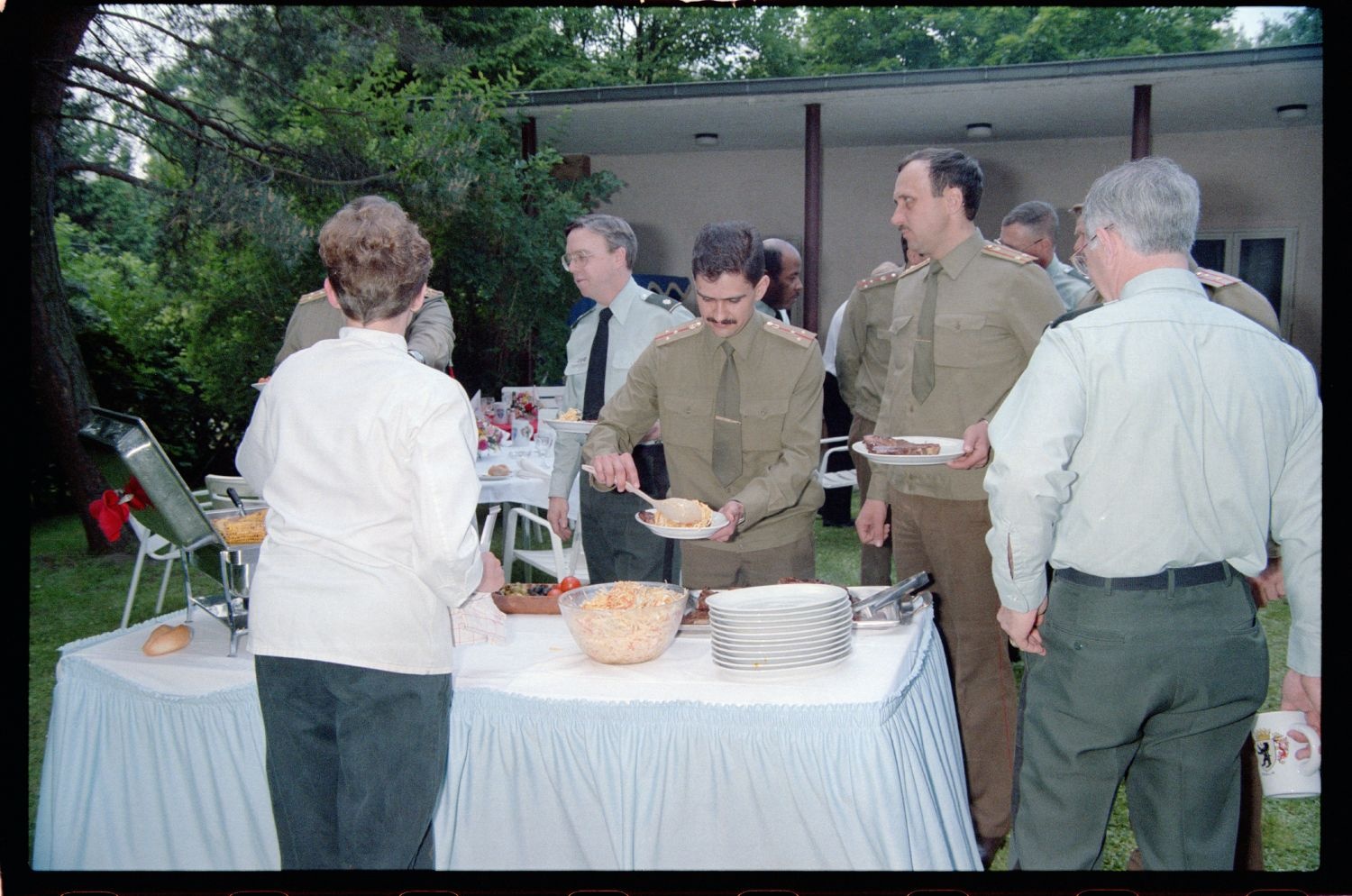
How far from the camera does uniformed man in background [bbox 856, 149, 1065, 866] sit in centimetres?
236

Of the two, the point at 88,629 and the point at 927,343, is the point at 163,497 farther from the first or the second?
the point at 927,343

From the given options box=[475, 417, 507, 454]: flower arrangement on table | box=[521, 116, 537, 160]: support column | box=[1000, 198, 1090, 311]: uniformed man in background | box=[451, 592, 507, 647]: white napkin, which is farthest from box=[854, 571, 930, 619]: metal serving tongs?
box=[521, 116, 537, 160]: support column

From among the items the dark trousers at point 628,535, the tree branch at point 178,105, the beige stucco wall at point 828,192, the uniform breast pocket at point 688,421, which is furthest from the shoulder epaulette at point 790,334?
the beige stucco wall at point 828,192

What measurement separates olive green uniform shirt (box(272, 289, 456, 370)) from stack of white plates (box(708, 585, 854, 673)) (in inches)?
55.2

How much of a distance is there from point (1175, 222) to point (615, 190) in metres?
6.23

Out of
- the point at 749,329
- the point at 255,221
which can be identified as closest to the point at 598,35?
the point at 255,221

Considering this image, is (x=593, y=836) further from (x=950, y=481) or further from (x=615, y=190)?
(x=615, y=190)

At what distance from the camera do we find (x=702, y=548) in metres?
2.48

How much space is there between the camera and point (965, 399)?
245cm

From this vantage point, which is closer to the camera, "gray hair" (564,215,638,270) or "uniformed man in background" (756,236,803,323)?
"gray hair" (564,215,638,270)

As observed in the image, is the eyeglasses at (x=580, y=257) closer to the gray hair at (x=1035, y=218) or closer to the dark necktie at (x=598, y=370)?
the dark necktie at (x=598, y=370)

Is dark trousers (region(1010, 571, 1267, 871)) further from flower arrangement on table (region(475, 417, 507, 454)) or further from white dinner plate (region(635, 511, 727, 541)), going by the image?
flower arrangement on table (region(475, 417, 507, 454))

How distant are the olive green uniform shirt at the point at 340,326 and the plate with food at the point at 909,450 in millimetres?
1266

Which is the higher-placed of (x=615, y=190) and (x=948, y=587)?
(x=615, y=190)
